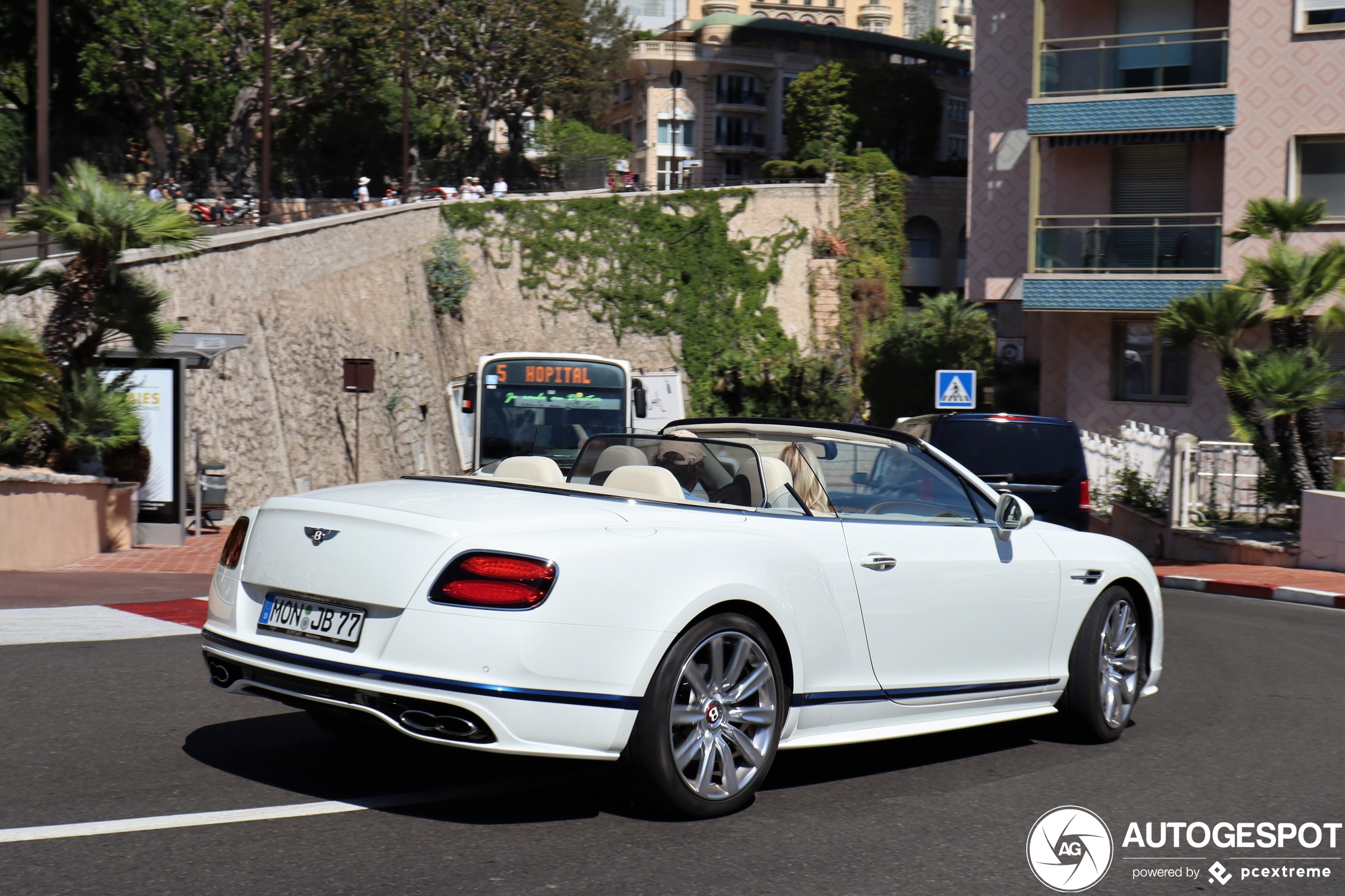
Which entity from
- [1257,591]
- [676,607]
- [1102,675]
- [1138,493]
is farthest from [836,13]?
[676,607]

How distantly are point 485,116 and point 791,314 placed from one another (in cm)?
1733

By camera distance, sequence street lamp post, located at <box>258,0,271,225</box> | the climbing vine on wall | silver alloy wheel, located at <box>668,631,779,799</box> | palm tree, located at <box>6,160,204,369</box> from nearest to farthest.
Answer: silver alloy wheel, located at <box>668,631,779,799</box>
palm tree, located at <box>6,160,204,369</box>
street lamp post, located at <box>258,0,271,225</box>
the climbing vine on wall

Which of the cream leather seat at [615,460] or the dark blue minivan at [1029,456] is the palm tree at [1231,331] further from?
the cream leather seat at [615,460]

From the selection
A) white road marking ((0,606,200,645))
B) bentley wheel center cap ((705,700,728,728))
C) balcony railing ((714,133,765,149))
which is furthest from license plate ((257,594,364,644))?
balcony railing ((714,133,765,149))

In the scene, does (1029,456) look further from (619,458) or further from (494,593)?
(494,593)

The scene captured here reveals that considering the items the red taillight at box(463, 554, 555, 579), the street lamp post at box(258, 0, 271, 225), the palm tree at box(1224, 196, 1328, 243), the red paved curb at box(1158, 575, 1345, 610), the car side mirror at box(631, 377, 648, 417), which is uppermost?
the street lamp post at box(258, 0, 271, 225)

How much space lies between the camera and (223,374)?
24875 mm

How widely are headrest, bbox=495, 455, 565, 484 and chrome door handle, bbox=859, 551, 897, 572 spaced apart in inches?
51.5

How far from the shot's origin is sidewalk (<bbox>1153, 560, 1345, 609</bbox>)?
14875mm

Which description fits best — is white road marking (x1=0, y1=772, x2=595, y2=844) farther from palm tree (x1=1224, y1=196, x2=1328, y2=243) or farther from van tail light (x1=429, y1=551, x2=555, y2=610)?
palm tree (x1=1224, y1=196, x2=1328, y2=243)

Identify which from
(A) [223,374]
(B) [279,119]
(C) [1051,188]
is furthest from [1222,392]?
(B) [279,119]

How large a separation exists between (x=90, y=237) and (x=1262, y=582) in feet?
45.3

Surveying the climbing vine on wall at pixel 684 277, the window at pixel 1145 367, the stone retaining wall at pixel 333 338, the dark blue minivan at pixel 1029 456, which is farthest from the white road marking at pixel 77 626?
the climbing vine on wall at pixel 684 277

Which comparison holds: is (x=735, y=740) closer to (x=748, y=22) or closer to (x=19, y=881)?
(x=19, y=881)
